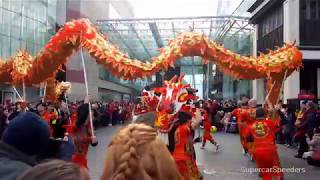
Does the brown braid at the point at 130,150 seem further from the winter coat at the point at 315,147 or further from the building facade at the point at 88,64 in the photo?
the building facade at the point at 88,64

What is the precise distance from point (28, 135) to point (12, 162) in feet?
0.95

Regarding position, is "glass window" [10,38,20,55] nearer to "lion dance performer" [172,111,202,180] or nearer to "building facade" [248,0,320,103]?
"building facade" [248,0,320,103]

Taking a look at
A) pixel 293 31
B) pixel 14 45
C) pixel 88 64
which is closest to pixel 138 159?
pixel 293 31

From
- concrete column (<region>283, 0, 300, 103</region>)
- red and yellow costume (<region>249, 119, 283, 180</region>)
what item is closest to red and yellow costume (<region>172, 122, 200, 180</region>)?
red and yellow costume (<region>249, 119, 283, 180</region>)

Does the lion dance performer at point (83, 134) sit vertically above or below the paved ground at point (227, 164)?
above

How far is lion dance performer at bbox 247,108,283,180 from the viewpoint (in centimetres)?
807

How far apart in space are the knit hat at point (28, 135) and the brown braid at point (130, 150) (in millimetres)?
562

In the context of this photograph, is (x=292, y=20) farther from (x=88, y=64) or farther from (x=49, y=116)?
(x=88, y=64)

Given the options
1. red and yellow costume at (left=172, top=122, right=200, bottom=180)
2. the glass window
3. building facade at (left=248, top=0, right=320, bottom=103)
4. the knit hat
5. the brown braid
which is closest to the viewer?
the brown braid

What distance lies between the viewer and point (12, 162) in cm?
251

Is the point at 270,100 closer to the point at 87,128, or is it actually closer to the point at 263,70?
the point at 263,70

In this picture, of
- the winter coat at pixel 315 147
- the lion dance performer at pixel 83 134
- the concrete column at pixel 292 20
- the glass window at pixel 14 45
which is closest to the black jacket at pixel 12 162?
the lion dance performer at pixel 83 134

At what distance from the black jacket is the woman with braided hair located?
41cm

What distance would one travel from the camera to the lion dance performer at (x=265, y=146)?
8070mm
